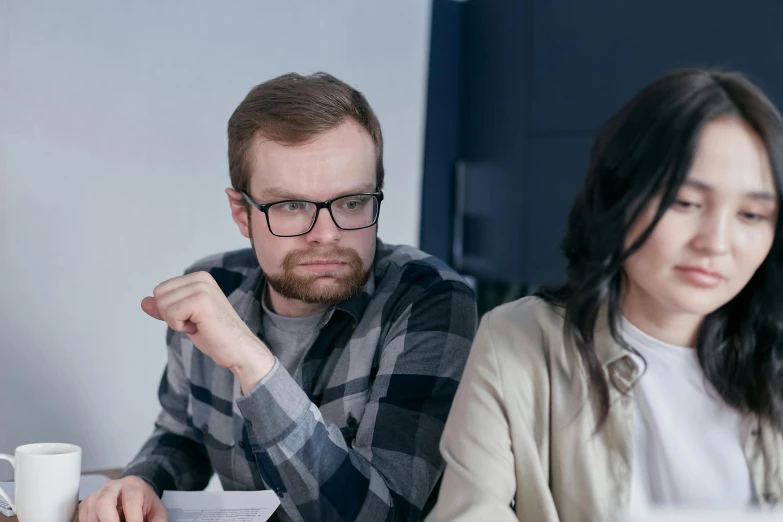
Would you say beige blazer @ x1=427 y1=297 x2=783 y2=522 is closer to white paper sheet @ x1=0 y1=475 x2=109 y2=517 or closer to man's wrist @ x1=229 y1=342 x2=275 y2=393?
man's wrist @ x1=229 y1=342 x2=275 y2=393

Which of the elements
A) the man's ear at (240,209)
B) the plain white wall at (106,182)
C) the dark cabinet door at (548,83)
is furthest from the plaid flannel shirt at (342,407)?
the dark cabinet door at (548,83)

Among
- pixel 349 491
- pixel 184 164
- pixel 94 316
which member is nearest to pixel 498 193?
pixel 184 164

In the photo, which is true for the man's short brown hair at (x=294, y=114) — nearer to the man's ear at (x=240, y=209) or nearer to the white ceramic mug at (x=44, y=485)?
the man's ear at (x=240, y=209)

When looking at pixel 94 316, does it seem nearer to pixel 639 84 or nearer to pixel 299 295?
pixel 299 295

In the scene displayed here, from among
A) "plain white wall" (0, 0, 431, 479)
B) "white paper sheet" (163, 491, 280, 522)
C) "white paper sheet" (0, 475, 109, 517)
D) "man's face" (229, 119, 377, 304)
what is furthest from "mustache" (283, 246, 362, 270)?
"plain white wall" (0, 0, 431, 479)

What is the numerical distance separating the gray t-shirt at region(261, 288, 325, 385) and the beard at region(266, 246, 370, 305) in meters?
0.08

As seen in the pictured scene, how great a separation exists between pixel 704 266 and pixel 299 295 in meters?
0.71

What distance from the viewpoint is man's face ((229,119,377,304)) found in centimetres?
143

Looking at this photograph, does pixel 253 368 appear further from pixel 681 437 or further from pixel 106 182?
pixel 106 182

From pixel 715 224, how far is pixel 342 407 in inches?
27.4

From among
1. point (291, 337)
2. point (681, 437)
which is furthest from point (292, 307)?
point (681, 437)

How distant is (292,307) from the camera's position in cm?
157

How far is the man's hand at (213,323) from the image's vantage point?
3.92 ft

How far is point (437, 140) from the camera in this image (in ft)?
11.2
